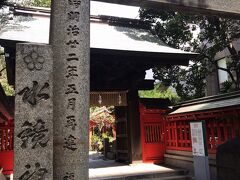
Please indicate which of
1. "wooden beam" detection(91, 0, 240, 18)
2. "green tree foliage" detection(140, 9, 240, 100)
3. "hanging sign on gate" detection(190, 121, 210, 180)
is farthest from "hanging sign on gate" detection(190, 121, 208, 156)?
"green tree foliage" detection(140, 9, 240, 100)

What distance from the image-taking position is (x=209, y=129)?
1016cm

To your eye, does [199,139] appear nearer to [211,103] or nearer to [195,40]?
Result: [211,103]

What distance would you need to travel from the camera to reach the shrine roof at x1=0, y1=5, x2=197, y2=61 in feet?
34.3

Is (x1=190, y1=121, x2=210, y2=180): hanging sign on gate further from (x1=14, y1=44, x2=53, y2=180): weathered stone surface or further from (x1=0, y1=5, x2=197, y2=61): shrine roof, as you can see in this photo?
(x1=14, y1=44, x2=53, y2=180): weathered stone surface

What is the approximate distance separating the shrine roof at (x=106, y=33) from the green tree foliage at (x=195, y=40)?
1.20 m

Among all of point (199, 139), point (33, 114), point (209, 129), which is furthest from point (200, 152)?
point (33, 114)

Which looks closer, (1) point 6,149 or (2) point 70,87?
(2) point 70,87

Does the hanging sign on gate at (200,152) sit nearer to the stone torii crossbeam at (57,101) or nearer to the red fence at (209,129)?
the red fence at (209,129)

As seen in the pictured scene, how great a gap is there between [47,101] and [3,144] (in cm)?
790

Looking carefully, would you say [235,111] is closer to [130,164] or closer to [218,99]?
[218,99]

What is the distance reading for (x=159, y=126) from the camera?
509 inches

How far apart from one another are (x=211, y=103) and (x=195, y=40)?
4.78 metres

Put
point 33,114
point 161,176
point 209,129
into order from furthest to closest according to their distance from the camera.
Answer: point 209,129
point 161,176
point 33,114

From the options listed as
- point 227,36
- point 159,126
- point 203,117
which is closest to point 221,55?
point 227,36
